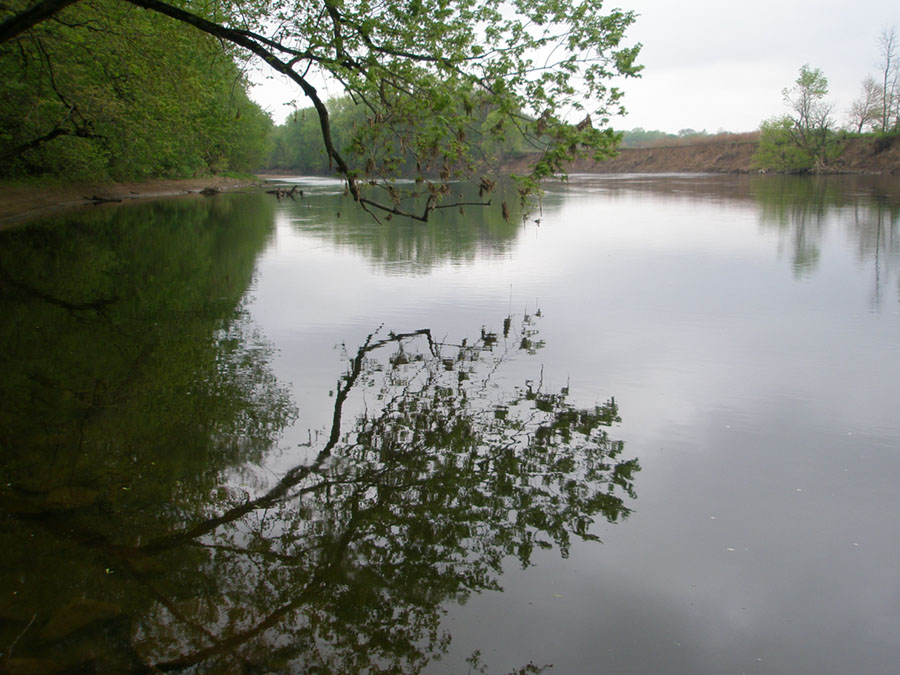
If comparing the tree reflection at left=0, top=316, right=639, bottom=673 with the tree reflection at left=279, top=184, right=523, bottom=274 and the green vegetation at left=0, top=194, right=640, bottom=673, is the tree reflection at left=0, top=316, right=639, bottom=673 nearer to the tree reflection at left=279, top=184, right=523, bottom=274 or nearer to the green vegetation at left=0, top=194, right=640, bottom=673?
the green vegetation at left=0, top=194, right=640, bottom=673

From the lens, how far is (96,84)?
70.4 ft

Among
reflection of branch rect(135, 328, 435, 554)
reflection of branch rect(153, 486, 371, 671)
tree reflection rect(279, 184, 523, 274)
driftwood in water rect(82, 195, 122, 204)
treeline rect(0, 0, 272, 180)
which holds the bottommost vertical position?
reflection of branch rect(153, 486, 371, 671)

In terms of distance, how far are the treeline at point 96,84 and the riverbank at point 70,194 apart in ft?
2.77

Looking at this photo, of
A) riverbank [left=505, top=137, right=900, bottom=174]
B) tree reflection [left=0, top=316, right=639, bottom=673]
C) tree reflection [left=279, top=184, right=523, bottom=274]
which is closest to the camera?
tree reflection [left=0, top=316, right=639, bottom=673]

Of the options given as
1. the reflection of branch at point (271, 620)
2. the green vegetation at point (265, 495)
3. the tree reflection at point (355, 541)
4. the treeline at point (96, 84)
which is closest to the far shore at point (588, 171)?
the treeline at point (96, 84)

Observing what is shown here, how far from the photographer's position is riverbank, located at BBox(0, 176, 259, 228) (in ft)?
92.4

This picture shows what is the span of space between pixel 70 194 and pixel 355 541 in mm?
35394

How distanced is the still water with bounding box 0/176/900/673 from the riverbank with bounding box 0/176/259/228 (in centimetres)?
1651

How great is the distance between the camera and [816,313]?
12.6m

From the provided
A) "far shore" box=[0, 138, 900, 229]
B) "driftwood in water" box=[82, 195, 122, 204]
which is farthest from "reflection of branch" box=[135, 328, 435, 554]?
"driftwood in water" box=[82, 195, 122, 204]

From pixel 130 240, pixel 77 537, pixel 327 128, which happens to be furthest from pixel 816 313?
pixel 130 240

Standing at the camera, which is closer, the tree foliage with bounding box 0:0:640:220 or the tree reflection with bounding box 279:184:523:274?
the tree foliage with bounding box 0:0:640:220

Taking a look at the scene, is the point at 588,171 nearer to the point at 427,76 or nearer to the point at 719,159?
the point at 719,159

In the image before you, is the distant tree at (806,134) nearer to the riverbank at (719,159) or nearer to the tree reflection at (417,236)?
the riverbank at (719,159)
